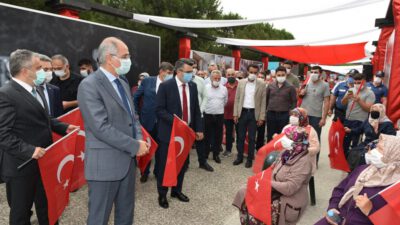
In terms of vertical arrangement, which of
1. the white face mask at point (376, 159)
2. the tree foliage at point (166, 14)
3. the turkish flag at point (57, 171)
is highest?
the tree foliage at point (166, 14)

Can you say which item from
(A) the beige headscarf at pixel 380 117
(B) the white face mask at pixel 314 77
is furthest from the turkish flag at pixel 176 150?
(B) the white face mask at pixel 314 77

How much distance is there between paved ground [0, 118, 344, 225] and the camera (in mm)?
3629

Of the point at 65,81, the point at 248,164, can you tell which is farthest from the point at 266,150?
the point at 65,81

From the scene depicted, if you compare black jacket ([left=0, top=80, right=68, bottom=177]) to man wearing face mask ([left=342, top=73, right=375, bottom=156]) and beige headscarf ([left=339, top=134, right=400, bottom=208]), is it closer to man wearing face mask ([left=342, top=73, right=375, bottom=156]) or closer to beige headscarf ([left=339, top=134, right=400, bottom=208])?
beige headscarf ([left=339, top=134, right=400, bottom=208])

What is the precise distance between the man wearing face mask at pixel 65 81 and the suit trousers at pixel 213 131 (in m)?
2.67

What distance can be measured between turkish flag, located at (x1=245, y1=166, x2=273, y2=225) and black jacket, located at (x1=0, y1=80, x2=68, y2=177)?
184 cm

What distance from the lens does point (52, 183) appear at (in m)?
2.54

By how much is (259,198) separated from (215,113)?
3.53m

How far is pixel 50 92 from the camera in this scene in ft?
11.8

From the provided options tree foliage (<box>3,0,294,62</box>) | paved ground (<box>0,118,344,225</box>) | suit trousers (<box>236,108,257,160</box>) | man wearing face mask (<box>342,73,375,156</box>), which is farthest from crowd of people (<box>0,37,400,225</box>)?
tree foliage (<box>3,0,294,62</box>)

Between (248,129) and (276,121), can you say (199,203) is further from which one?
(276,121)

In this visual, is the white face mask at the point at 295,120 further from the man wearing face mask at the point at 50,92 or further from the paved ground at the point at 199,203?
the man wearing face mask at the point at 50,92

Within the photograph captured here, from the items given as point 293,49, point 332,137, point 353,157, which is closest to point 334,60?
point 293,49

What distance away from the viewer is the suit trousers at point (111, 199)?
2293 millimetres
